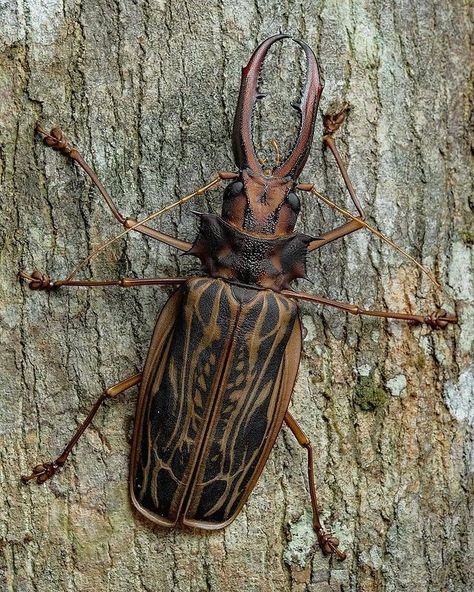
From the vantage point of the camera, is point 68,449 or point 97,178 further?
point 97,178

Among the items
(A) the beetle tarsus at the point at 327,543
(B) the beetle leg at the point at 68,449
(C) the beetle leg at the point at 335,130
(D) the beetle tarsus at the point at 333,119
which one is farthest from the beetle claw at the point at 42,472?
(D) the beetle tarsus at the point at 333,119

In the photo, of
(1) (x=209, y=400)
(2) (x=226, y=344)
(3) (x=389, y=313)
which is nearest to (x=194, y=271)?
(2) (x=226, y=344)

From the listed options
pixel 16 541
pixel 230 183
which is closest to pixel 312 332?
pixel 230 183

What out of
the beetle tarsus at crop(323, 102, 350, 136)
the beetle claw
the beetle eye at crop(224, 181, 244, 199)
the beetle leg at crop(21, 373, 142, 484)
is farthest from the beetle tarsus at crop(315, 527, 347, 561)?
the beetle tarsus at crop(323, 102, 350, 136)

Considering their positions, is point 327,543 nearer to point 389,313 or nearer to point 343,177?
point 389,313

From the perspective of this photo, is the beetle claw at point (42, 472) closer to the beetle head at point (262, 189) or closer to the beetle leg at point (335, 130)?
the beetle head at point (262, 189)
